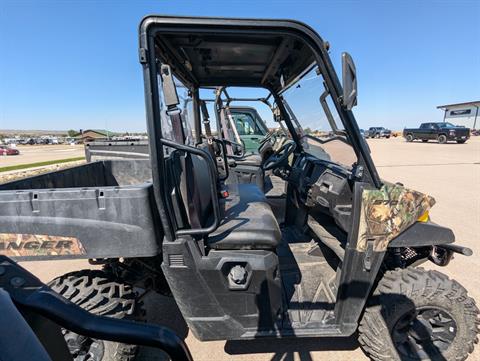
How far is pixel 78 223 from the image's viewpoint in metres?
1.65

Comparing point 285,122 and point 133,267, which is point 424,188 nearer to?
point 285,122

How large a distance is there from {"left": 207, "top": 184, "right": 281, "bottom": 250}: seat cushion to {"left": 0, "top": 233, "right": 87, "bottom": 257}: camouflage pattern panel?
2.79ft

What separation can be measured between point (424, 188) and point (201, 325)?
7941 millimetres

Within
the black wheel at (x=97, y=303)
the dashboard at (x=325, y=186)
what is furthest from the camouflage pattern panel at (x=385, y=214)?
the black wheel at (x=97, y=303)

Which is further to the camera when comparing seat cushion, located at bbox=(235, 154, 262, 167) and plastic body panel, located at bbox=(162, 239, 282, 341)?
seat cushion, located at bbox=(235, 154, 262, 167)

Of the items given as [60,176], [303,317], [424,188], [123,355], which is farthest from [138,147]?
[424,188]

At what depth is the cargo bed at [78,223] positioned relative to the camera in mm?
1623

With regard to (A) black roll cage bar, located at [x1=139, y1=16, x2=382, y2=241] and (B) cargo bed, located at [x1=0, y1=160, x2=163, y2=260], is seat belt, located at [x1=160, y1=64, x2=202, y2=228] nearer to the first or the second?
(A) black roll cage bar, located at [x1=139, y1=16, x2=382, y2=241]

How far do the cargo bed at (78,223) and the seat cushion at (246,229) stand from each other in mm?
446

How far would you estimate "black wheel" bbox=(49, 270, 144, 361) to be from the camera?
6.00 ft

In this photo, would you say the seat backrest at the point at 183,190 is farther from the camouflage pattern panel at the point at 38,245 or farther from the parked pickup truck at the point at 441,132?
the parked pickup truck at the point at 441,132

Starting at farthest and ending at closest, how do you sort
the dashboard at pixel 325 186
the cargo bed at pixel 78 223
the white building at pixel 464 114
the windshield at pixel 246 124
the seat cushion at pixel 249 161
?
the white building at pixel 464 114 → the windshield at pixel 246 124 → the seat cushion at pixel 249 161 → the dashboard at pixel 325 186 → the cargo bed at pixel 78 223

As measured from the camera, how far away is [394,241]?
1.88 m

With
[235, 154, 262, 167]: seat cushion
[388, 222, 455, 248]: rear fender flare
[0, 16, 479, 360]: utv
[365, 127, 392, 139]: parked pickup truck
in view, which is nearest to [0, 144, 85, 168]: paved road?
[235, 154, 262, 167]: seat cushion
